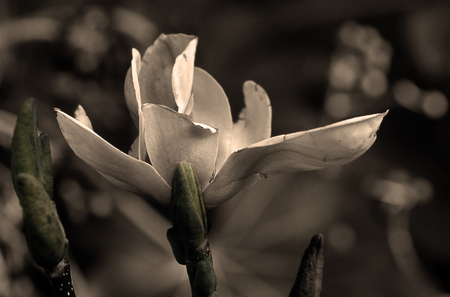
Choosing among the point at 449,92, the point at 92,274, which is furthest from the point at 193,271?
the point at 449,92

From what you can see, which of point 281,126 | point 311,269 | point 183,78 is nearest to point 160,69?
point 183,78

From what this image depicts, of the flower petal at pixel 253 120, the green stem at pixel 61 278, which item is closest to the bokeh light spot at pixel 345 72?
the flower petal at pixel 253 120

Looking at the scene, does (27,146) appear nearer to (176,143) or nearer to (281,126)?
(176,143)

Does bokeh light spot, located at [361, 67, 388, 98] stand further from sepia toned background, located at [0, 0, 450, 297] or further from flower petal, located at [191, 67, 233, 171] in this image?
flower petal, located at [191, 67, 233, 171]

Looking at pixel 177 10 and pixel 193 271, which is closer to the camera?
pixel 193 271

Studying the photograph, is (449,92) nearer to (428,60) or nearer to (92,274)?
(428,60)

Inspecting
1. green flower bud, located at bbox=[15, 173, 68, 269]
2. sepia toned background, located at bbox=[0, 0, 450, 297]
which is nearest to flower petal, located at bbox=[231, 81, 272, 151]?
green flower bud, located at bbox=[15, 173, 68, 269]
